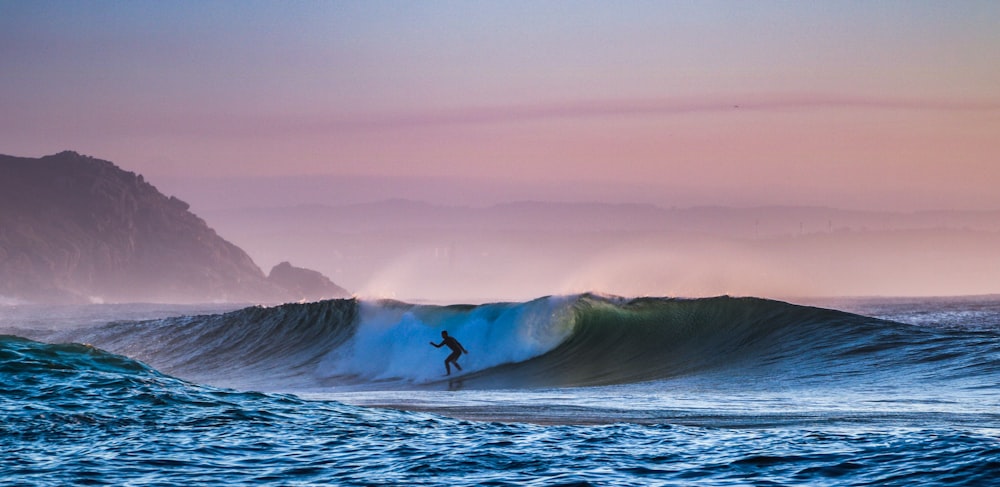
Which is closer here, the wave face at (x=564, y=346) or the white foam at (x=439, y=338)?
the wave face at (x=564, y=346)

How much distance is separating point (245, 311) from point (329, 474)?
99.2 feet

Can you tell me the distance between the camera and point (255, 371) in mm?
30375

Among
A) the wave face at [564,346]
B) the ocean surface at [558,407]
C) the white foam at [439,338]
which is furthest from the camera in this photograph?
the white foam at [439,338]

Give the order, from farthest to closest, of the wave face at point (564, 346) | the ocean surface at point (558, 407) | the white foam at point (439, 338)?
the white foam at point (439, 338) < the wave face at point (564, 346) < the ocean surface at point (558, 407)

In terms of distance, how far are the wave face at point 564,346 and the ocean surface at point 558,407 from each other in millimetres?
96

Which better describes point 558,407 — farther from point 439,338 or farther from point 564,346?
point 439,338

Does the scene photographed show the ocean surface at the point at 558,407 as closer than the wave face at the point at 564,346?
Yes

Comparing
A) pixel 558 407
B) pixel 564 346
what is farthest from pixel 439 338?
pixel 558 407

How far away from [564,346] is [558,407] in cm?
1218

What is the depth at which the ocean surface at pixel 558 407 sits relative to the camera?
1023 centimetres

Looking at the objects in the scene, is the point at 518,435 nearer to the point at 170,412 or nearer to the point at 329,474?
the point at 329,474

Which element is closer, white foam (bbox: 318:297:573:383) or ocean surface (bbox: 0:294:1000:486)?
ocean surface (bbox: 0:294:1000:486)

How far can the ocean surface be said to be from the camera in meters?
10.2

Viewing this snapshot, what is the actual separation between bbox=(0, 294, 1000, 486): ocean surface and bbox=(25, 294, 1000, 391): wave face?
10cm
